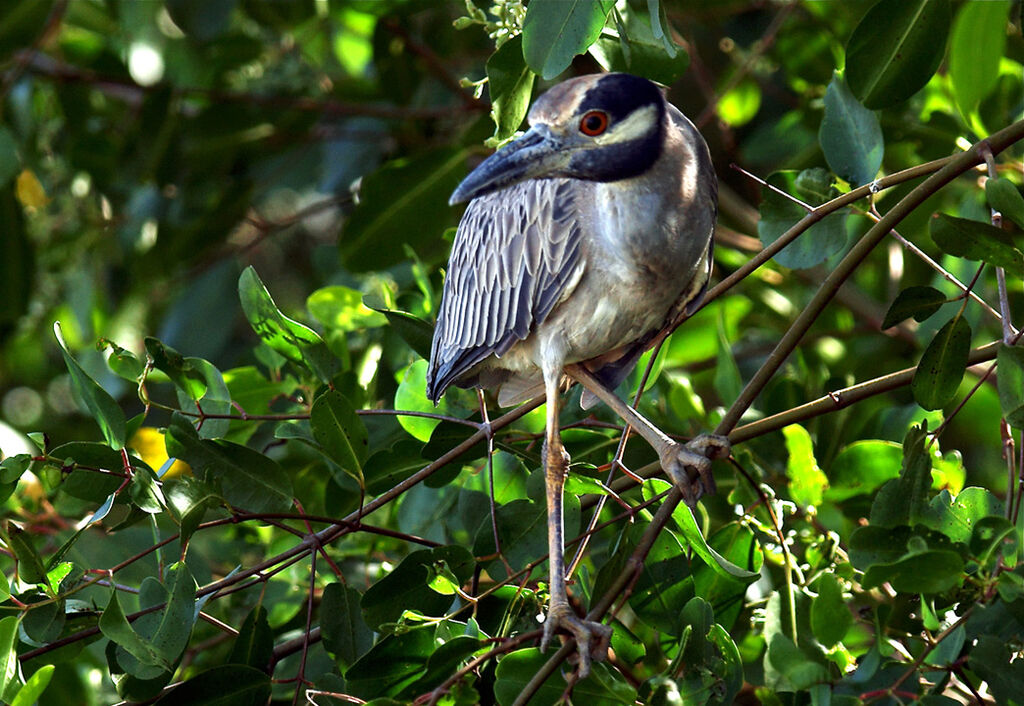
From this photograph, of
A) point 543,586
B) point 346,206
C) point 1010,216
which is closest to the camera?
point 1010,216

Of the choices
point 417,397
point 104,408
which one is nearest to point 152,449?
point 417,397

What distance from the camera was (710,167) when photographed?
83.9 inches

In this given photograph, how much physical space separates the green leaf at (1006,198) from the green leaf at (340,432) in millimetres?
1130

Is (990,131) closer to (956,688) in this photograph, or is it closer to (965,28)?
(965,28)

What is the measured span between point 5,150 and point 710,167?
214 cm

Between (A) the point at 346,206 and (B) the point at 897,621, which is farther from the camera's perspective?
(A) the point at 346,206

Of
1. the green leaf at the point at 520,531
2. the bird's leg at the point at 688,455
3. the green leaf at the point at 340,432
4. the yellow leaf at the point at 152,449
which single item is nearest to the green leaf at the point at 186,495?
the green leaf at the point at 340,432

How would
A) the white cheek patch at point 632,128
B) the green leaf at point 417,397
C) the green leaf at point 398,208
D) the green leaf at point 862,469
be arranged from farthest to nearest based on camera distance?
1. the green leaf at point 398,208
2. the green leaf at point 417,397
3. the green leaf at point 862,469
4. the white cheek patch at point 632,128

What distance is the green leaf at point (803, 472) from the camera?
2332 millimetres

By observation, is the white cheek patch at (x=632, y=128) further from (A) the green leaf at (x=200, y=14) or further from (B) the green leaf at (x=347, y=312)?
(A) the green leaf at (x=200, y=14)

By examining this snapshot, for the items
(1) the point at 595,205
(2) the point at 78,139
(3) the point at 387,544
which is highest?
(1) the point at 595,205

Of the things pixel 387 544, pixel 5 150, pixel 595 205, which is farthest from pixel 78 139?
pixel 595 205

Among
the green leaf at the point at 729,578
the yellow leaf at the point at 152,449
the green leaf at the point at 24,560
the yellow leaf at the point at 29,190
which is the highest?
the green leaf at the point at 24,560

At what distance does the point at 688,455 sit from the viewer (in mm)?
2045
